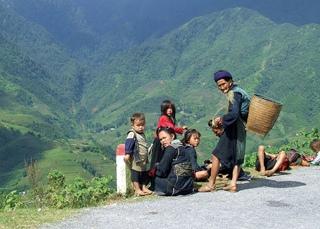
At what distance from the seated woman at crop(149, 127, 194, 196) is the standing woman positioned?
1.49 ft

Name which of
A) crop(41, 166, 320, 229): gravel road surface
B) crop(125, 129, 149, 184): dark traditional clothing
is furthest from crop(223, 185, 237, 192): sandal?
crop(125, 129, 149, 184): dark traditional clothing

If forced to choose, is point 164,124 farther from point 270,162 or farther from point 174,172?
point 270,162

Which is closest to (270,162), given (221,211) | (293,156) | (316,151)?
(293,156)

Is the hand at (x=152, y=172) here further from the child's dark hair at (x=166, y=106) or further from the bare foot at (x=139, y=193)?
the child's dark hair at (x=166, y=106)

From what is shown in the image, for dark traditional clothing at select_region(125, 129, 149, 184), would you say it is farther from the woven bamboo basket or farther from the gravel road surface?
the woven bamboo basket

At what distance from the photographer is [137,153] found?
11.5 m

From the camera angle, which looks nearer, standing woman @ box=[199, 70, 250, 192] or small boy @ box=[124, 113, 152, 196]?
standing woman @ box=[199, 70, 250, 192]

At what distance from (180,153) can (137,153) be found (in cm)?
93

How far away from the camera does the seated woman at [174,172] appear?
10.9m

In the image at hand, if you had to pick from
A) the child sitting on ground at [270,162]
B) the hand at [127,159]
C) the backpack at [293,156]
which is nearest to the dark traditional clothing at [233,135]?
the hand at [127,159]

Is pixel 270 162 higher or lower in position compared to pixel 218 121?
lower

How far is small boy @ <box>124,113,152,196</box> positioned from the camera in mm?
11422

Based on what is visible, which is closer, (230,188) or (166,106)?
(230,188)

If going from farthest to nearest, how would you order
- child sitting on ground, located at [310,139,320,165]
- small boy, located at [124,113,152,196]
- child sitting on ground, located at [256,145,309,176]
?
1. child sitting on ground, located at [310,139,320,165]
2. child sitting on ground, located at [256,145,309,176]
3. small boy, located at [124,113,152,196]
